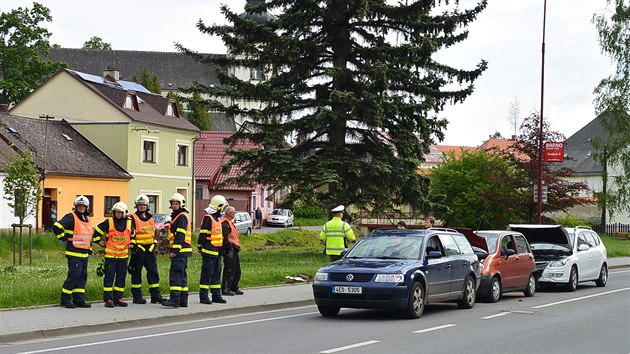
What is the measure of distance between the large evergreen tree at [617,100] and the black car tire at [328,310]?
39720 millimetres

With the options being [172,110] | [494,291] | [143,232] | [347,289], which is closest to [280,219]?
[172,110]

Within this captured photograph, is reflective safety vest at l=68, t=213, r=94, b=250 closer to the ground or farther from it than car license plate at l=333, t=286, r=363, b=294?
farther from it

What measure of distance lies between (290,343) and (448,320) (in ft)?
14.2

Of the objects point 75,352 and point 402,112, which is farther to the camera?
point 402,112

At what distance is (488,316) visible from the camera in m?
16.5

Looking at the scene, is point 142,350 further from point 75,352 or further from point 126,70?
point 126,70

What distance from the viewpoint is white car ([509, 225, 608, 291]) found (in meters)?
23.4

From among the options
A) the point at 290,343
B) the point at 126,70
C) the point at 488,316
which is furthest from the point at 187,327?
the point at 126,70

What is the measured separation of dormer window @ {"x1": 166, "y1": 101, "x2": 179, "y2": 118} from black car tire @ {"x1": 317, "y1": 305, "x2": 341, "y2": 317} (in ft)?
155

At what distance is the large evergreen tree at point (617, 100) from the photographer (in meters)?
52.8

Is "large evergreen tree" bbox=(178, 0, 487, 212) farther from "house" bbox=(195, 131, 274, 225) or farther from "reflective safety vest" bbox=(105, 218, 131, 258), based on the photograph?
"house" bbox=(195, 131, 274, 225)

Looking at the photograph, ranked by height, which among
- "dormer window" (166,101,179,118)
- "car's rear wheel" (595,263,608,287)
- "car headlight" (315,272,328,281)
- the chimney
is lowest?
"car's rear wheel" (595,263,608,287)

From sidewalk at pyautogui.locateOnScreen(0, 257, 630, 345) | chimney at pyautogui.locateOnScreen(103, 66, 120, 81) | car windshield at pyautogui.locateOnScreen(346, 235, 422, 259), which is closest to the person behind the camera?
sidewalk at pyautogui.locateOnScreen(0, 257, 630, 345)

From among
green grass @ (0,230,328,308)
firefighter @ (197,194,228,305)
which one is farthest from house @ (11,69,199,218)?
firefighter @ (197,194,228,305)
